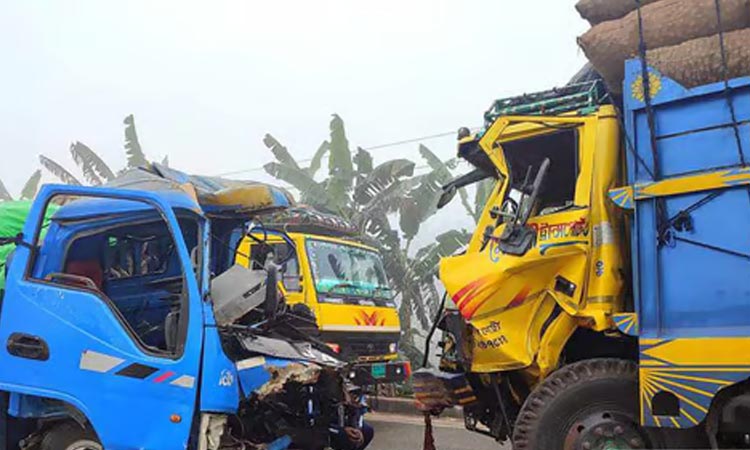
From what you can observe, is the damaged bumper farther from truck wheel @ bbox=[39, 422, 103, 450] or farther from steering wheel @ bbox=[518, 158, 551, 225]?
truck wheel @ bbox=[39, 422, 103, 450]

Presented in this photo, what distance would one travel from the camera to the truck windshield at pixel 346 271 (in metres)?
8.19

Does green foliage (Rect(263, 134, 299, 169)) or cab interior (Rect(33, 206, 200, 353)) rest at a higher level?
green foliage (Rect(263, 134, 299, 169))

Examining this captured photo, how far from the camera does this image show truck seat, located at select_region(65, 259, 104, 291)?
4.76 metres

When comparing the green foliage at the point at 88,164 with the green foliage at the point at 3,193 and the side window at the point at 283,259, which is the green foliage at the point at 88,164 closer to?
the green foliage at the point at 3,193

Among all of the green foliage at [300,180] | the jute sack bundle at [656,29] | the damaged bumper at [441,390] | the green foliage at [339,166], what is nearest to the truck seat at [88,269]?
the damaged bumper at [441,390]

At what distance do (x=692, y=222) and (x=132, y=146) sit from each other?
1326cm

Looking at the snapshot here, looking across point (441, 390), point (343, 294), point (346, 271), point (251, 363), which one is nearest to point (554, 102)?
point (441, 390)

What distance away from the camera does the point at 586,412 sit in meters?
3.95

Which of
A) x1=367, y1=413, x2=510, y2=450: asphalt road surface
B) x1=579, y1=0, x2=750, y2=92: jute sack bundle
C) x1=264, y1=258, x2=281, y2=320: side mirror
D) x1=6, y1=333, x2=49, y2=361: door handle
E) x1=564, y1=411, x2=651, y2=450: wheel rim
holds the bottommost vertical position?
x1=367, y1=413, x2=510, y2=450: asphalt road surface

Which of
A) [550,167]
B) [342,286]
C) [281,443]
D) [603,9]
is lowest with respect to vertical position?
[281,443]

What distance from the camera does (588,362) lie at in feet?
13.3

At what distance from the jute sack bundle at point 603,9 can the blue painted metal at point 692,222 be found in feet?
2.37

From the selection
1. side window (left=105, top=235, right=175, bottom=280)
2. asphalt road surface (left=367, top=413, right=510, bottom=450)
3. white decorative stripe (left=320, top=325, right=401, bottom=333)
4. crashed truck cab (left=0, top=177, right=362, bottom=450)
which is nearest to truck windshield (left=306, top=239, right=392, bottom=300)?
white decorative stripe (left=320, top=325, right=401, bottom=333)

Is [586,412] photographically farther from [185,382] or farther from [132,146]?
[132,146]
